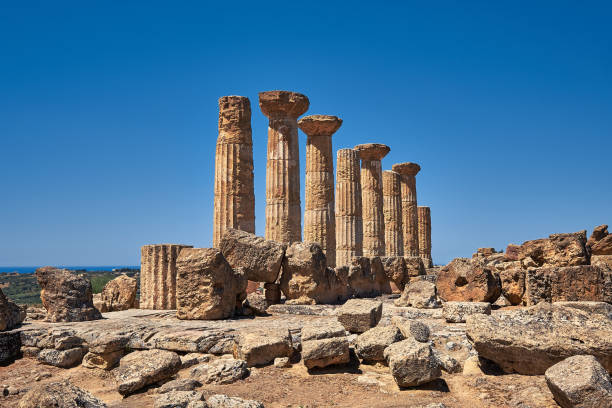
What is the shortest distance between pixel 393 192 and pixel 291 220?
8.81 m

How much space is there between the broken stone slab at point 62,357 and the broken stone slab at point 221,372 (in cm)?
229

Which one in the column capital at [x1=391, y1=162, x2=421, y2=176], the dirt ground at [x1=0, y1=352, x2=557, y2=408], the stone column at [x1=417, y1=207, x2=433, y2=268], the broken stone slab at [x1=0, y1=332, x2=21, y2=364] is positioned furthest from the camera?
the stone column at [x1=417, y1=207, x2=433, y2=268]

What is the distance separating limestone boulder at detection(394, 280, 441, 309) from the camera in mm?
11062

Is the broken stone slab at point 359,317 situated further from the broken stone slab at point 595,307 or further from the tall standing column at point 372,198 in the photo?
the tall standing column at point 372,198

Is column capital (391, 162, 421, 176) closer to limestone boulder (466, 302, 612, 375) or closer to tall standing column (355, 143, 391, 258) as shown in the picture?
tall standing column (355, 143, 391, 258)

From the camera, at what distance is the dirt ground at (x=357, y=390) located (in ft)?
19.5

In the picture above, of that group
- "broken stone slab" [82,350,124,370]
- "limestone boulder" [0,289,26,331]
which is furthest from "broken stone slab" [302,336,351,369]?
"limestone boulder" [0,289,26,331]

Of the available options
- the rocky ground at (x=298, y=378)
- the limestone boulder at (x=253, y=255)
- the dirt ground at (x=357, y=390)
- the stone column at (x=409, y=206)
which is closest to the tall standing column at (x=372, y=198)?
the stone column at (x=409, y=206)

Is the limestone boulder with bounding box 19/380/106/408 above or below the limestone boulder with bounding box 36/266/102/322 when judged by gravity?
below

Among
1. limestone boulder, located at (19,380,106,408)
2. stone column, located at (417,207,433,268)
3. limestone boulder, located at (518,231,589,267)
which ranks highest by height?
stone column, located at (417,207,433,268)

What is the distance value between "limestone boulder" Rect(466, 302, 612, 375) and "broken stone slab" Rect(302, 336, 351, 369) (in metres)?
1.61

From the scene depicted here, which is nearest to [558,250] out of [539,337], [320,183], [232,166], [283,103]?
[539,337]

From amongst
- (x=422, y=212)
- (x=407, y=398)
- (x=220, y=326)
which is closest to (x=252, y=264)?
(x=220, y=326)

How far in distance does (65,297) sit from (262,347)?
476 centimetres
